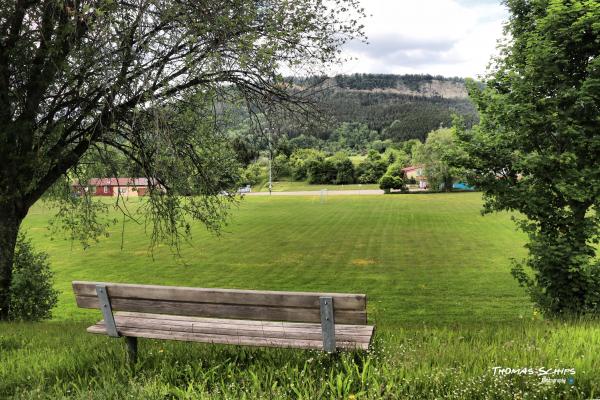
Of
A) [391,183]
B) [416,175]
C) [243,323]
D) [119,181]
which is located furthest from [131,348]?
[416,175]

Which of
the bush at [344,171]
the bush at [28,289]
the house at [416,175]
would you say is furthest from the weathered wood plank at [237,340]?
the bush at [344,171]

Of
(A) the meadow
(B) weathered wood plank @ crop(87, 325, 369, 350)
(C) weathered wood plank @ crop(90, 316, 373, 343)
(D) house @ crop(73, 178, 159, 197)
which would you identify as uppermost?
(D) house @ crop(73, 178, 159, 197)

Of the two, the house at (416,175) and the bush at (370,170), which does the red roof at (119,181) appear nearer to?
the house at (416,175)

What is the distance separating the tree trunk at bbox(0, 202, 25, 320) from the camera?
8.20 meters

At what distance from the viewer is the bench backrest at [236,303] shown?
329 cm

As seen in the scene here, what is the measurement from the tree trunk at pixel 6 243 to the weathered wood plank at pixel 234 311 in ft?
18.5

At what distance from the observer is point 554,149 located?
7.91 meters

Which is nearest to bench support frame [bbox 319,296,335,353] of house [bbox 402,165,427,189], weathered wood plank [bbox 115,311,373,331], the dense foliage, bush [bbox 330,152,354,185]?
weathered wood plank [bbox 115,311,373,331]

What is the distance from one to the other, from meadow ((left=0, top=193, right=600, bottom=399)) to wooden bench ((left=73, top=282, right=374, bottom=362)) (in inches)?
8.2

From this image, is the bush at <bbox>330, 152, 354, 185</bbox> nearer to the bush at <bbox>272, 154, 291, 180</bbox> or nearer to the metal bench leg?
the bush at <bbox>272, 154, 291, 180</bbox>

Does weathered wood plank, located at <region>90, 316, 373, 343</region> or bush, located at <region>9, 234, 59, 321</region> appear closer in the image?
weathered wood plank, located at <region>90, 316, 373, 343</region>

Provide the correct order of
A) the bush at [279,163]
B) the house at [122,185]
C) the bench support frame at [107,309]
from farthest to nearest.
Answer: the bush at [279,163]
the house at [122,185]
the bench support frame at [107,309]

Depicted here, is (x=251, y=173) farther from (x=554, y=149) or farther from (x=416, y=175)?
(x=416, y=175)

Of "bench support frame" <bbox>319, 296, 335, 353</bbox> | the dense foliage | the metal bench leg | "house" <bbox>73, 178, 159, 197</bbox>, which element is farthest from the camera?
"house" <bbox>73, 178, 159, 197</bbox>
